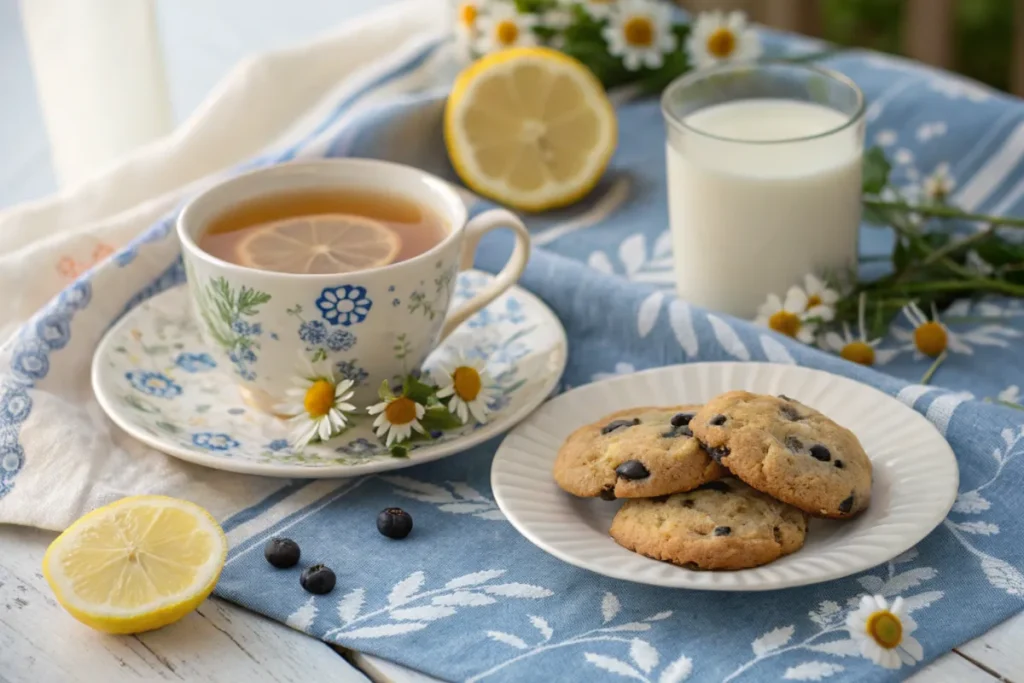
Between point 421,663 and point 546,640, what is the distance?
0.34ft

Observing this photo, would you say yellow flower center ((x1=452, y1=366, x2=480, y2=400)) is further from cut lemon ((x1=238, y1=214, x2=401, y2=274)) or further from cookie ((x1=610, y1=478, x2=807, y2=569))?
cookie ((x1=610, y1=478, x2=807, y2=569))

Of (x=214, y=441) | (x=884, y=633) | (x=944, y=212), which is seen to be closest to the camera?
(x=884, y=633)

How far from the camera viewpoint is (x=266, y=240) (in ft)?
4.38

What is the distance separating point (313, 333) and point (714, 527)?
1.50 feet

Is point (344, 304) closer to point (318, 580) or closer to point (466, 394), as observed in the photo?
point (466, 394)

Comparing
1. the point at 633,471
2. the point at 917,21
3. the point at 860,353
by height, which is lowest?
the point at 917,21

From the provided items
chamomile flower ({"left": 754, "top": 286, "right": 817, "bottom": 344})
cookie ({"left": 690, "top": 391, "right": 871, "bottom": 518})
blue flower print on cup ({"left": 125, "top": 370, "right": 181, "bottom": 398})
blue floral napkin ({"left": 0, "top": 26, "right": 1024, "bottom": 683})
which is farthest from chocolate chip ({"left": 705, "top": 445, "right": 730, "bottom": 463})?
blue flower print on cup ({"left": 125, "top": 370, "right": 181, "bottom": 398})

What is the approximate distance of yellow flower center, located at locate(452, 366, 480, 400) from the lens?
1291 mm

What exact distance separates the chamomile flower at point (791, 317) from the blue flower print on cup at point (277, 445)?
0.59m

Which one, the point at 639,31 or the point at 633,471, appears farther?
the point at 639,31

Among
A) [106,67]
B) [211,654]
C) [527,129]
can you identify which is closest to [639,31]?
[527,129]

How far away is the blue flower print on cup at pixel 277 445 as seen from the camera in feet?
4.16

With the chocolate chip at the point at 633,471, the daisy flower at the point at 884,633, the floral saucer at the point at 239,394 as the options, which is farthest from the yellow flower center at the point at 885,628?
the floral saucer at the point at 239,394

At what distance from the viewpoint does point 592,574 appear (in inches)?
43.3
